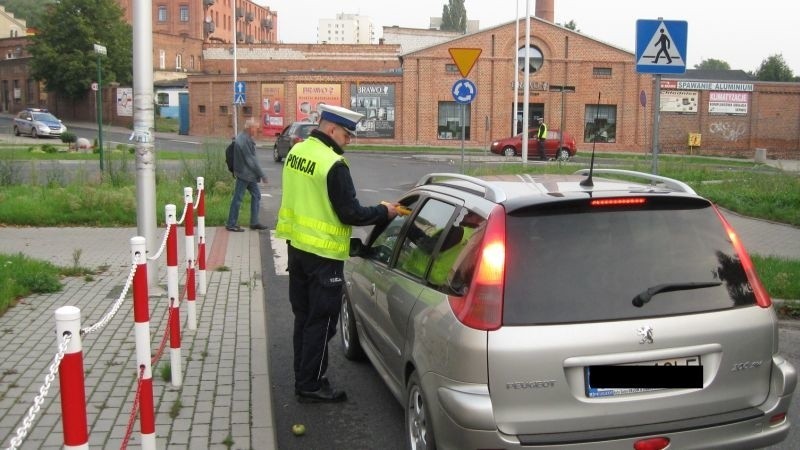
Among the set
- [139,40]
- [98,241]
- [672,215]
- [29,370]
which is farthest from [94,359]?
[98,241]

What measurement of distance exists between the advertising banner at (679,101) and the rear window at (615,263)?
160 feet

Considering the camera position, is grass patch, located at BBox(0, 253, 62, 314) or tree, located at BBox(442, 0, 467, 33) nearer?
grass patch, located at BBox(0, 253, 62, 314)

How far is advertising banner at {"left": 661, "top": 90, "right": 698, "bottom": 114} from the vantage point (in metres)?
49.8

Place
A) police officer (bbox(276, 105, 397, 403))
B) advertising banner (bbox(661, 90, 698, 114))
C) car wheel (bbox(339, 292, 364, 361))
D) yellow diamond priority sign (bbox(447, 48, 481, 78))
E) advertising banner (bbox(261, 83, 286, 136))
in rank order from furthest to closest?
1. advertising banner (bbox(261, 83, 286, 136))
2. advertising banner (bbox(661, 90, 698, 114))
3. yellow diamond priority sign (bbox(447, 48, 481, 78))
4. car wheel (bbox(339, 292, 364, 361))
5. police officer (bbox(276, 105, 397, 403))

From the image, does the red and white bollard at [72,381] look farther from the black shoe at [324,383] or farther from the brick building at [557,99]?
the brick building at [557,99]

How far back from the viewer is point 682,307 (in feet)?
12.0

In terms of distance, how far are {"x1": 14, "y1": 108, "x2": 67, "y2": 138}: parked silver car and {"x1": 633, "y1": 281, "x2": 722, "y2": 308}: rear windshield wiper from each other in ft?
160

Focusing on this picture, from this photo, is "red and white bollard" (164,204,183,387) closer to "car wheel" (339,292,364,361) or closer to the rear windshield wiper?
"car wheel" (339,292,364,361)

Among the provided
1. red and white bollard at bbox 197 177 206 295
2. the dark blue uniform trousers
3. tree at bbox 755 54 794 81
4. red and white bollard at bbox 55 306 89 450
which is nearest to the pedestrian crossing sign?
red and white bollard at bbox 197 177 206 295

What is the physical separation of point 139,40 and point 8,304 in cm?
279

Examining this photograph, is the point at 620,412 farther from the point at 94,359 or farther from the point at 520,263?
the point at 94,359

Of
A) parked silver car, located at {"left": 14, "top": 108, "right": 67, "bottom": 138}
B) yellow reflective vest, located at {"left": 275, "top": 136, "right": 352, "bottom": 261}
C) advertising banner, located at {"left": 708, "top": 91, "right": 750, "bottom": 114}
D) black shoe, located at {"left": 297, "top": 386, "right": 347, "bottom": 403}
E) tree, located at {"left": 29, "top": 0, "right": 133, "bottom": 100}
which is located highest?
tree, located at {"left": 29, "top": 0, "right": 133, "bottom": 100}

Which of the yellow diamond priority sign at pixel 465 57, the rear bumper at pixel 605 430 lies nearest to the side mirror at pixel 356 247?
the rear bumper at pixel 605 430

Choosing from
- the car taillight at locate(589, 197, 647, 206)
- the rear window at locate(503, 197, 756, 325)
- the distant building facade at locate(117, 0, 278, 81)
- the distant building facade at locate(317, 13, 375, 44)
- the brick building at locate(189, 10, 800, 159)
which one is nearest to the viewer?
the rear window at locate(503, 197, 756, 325)
